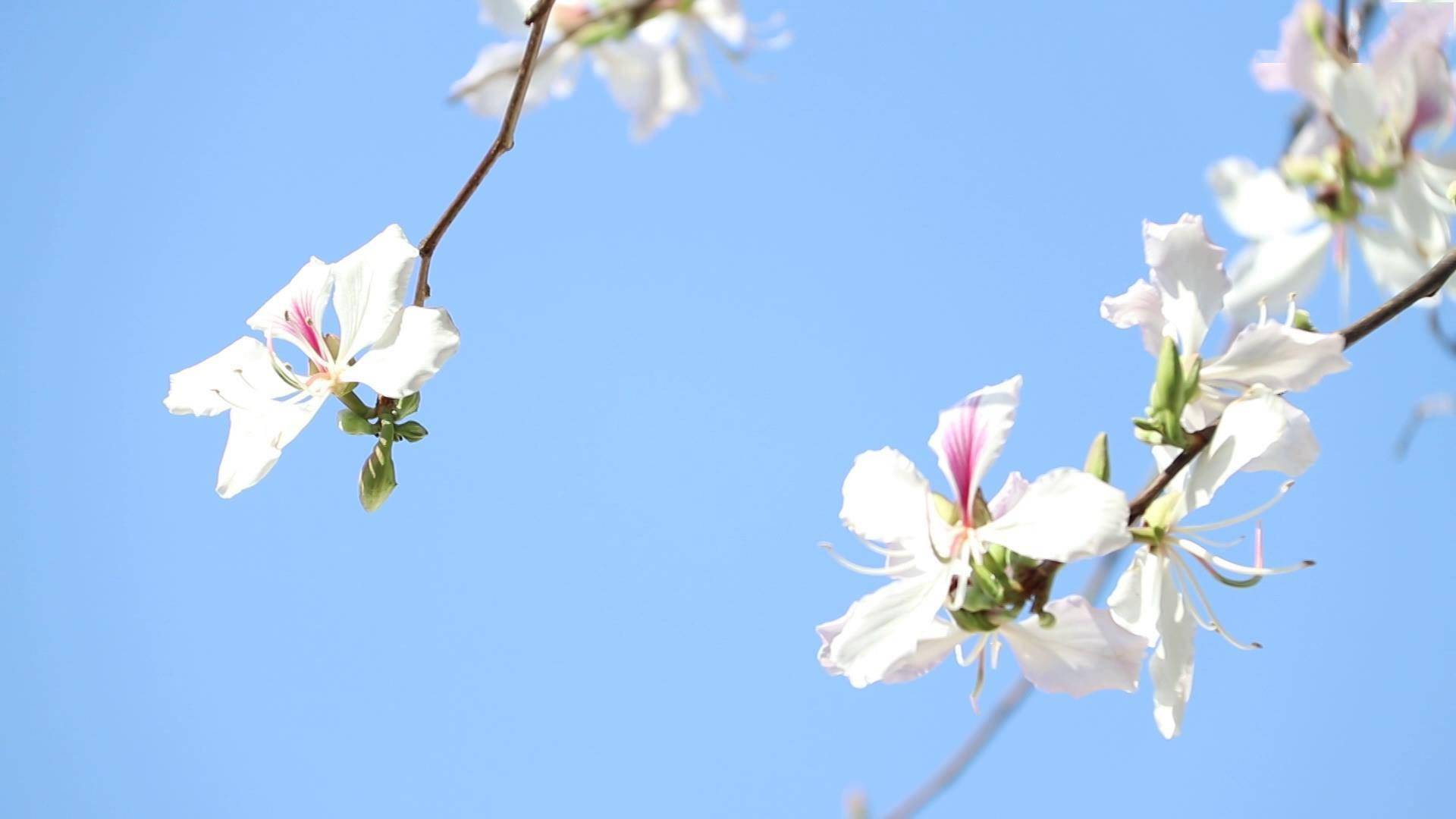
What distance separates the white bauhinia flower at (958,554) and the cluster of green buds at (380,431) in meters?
0.32

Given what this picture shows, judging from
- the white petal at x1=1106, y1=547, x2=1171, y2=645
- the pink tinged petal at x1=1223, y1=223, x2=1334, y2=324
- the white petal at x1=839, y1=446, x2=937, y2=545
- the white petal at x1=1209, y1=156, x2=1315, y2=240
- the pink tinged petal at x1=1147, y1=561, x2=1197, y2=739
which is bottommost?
the pink tinged petal at x1=1147, y1=561, x2=1197, y2=739

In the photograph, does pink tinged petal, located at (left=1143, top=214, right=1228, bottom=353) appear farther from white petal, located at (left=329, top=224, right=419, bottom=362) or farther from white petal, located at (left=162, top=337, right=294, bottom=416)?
white petal, located at (left=162, top=337, right=294, bottom=416)

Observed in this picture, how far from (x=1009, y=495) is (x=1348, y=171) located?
0.71 meters

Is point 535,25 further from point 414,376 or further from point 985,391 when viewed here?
point 985,391

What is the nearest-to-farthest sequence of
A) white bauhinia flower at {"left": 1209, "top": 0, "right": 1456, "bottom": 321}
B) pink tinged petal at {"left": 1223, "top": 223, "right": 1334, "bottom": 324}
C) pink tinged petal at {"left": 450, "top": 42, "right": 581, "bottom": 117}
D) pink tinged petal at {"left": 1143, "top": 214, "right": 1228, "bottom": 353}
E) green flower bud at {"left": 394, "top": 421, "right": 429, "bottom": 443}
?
pink tinged petal at {"left": 1143, "top": 214, "right": 1228, "bottom": 353} < green flower bud at {"left": 394, "top": 421, "right": 429, "bottom": 443} < white bauhinia flower at {"left": 1209, "top": 0, "right": 1456, "bottom": 321} < pink tinged petal at {"left": 1223, "top": 223, "right": 1334, "bottom": 324} < pink tinged petal at {"left": 450, "top": 42, "right": 581, "bottom": 117}

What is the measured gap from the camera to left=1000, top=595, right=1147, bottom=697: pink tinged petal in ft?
2.48

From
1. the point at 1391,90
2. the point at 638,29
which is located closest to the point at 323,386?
the point at 638,29

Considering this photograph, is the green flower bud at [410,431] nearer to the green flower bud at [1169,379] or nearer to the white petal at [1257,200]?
the green flower bud at [1169,379]

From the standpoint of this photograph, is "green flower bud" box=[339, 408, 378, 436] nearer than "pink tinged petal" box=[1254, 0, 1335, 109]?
Yes

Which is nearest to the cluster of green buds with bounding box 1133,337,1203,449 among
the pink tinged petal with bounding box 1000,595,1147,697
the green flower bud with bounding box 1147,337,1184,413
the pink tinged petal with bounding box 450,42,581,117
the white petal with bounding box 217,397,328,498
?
the green flower bud with bounding box 1147,337,1184,413

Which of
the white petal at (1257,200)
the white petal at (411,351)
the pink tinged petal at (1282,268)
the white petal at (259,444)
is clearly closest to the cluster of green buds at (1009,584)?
the white petal at (411,351)

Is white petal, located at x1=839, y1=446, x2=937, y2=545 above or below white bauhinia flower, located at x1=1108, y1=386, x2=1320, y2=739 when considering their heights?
above

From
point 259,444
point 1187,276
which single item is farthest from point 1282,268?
point 259,444

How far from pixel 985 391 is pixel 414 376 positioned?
1.20ft
